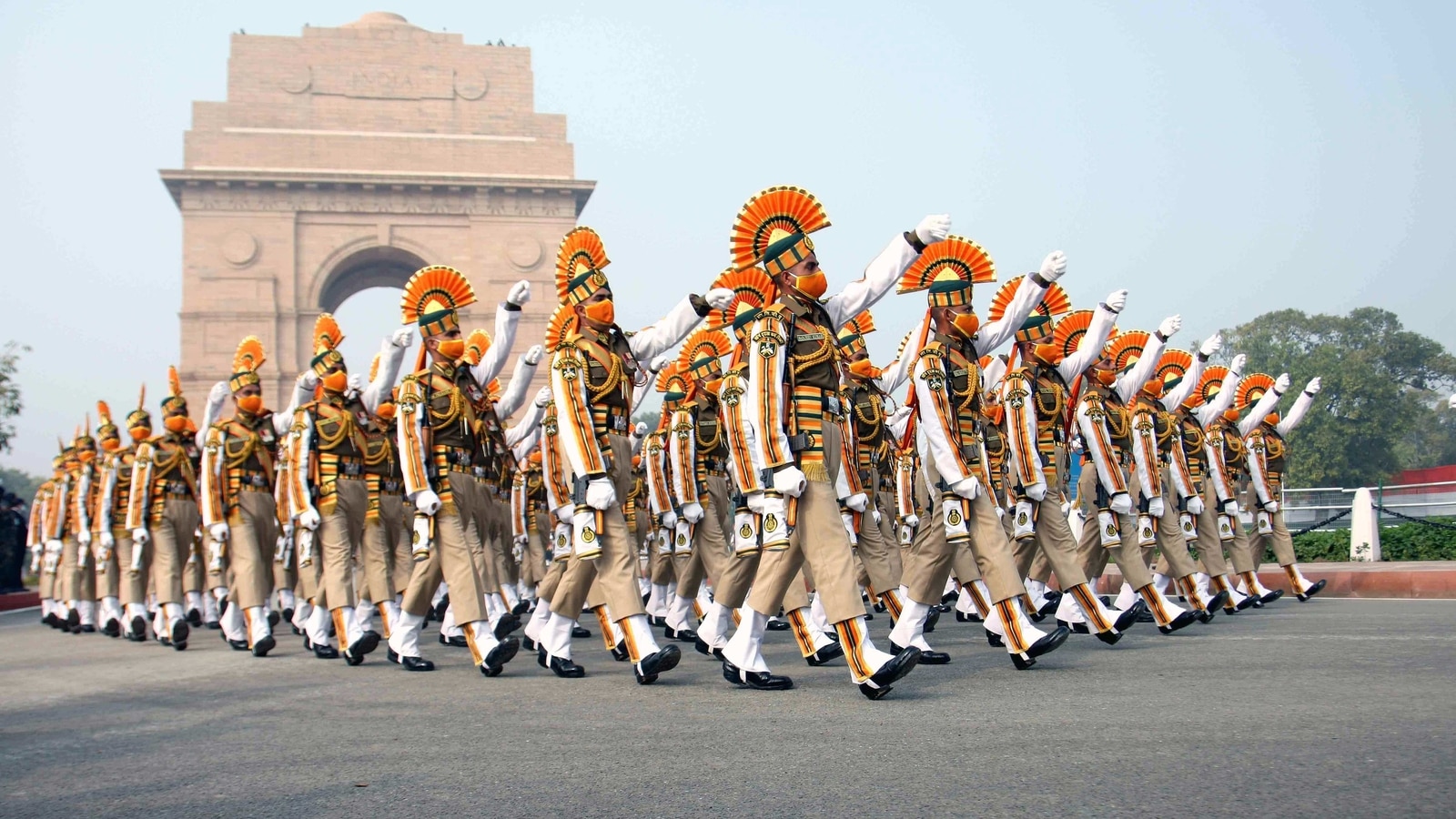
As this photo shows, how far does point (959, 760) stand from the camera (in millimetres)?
4609

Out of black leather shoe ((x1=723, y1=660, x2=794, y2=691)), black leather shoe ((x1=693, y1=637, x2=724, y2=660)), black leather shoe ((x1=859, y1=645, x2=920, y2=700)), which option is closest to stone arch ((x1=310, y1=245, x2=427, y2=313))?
black leather shoe ((x1=693, y1=637, x2=724, y2=660))

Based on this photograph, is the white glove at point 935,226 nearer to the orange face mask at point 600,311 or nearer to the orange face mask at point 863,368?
the orange face mask at point 600,311

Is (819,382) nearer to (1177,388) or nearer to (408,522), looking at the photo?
(408,522)

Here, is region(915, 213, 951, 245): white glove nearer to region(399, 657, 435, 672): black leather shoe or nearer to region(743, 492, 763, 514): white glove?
region(743, 492, 763, 514): white glove

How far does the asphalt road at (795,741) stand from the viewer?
4.13m

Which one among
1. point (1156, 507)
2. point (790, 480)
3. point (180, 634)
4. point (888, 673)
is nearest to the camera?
point (888, 673)

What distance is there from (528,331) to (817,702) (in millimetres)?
39364

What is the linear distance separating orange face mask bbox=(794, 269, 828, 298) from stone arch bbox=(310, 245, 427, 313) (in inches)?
1526

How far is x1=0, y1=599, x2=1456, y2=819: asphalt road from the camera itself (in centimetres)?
413

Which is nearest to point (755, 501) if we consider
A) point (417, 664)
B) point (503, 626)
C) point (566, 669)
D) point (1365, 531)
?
point (566, 669)

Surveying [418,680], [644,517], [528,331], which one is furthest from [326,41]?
[418,680]

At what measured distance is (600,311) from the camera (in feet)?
26.2

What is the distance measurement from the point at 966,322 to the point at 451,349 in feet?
11.4

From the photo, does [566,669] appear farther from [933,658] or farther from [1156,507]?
[1156,507]
